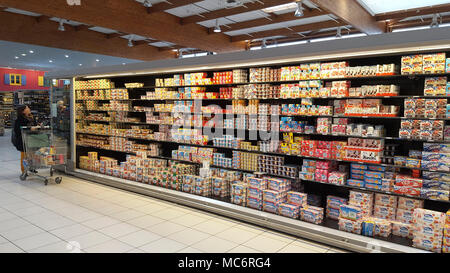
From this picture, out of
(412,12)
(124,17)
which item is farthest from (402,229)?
(124,17)

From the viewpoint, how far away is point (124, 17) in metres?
6.97

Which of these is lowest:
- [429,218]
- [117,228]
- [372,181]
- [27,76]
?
[117,228]

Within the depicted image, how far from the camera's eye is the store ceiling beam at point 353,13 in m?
5.96

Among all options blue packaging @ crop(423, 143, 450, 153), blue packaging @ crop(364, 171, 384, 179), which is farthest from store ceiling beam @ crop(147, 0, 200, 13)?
blue packaging @ crop(423, 143, 450, 153)

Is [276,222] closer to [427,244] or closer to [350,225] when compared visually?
[350,225]

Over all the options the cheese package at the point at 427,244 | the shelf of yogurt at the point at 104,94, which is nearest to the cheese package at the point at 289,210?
the cheese package at the point at 427,244

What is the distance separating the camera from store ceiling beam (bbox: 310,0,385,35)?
596cm

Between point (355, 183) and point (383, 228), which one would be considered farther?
point (355, 183)

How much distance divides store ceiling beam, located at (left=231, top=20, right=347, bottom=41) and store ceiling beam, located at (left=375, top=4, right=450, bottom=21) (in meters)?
0.90

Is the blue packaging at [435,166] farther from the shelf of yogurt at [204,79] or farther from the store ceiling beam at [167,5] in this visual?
the store ceiling beam at [167,5]

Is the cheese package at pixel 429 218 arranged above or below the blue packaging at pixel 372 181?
below

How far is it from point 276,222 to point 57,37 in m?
8.43

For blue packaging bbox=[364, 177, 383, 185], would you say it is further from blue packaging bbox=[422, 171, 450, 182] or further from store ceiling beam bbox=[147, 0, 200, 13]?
store ceiling beam bbox=[147, 0, 200, 13]

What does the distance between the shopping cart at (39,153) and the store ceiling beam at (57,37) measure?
8.87 ft
